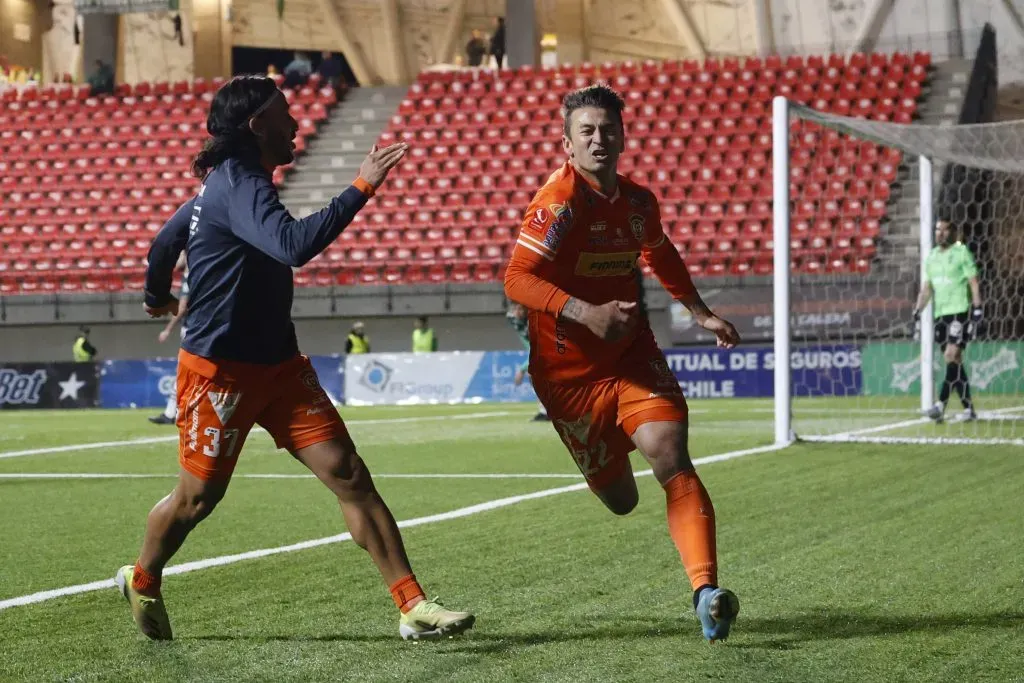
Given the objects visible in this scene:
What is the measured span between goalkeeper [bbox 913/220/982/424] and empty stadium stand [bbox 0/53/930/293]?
8930mm

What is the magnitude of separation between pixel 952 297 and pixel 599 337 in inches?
443

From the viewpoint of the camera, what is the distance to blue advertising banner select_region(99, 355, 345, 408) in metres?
24.4

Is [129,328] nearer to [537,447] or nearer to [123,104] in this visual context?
[123,104]

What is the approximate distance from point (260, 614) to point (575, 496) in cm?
407

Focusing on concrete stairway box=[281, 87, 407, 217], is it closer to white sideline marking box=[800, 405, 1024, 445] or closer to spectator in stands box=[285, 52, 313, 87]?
spectator in stands box=[285, 52, 313, 87]

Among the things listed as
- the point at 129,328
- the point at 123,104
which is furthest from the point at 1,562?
the point at 123,104

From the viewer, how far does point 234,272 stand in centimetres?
454

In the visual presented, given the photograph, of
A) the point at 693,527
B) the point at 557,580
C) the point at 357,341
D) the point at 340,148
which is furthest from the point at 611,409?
the point at 340,148

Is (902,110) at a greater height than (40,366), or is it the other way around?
(902,110)

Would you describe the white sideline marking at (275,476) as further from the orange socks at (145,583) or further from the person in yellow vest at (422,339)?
the person in yellow vest at (422,339)

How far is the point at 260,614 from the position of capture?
5.05m

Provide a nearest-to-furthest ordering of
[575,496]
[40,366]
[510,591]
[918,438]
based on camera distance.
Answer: [510,591], [575,496], [918,438], [40,366]

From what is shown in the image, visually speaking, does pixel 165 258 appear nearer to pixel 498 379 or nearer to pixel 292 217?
pixel 292 217

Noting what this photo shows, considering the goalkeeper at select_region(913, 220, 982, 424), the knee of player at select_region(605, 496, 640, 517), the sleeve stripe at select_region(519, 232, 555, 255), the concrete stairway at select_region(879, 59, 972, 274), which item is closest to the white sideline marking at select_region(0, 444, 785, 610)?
the knee of player at select_region(605, 496, 640, 517)
